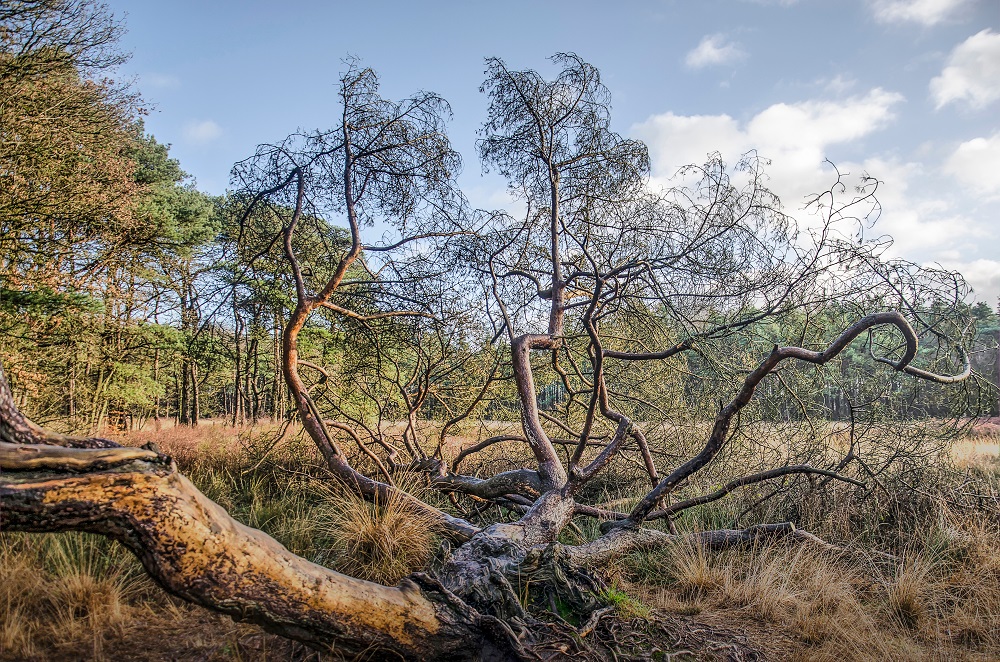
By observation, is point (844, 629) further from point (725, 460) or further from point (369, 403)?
point (369, 403)

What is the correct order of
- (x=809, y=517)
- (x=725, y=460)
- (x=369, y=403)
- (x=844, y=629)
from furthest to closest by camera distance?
(x=369, y=403) → (x=725, y=460) → (x=809, y=517) → (x=844, y=629)

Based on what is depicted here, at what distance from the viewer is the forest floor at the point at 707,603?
288 cm

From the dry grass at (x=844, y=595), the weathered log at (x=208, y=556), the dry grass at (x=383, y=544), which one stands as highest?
the weathered log at (x=208, y=556)

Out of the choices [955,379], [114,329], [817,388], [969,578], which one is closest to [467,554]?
[955,379]

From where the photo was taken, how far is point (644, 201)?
5785mm

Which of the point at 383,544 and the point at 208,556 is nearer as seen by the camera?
the point at 208,556

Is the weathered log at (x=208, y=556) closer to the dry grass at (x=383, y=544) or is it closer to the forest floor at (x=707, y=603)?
the forest floor at (x=707, y=603)

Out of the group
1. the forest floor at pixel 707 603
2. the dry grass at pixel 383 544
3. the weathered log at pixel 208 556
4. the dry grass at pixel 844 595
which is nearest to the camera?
the weathered log at pixel 208 556

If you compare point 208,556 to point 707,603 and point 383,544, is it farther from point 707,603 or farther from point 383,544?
point 707,603

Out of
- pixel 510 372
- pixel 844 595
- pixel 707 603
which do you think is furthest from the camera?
pixel 510 372

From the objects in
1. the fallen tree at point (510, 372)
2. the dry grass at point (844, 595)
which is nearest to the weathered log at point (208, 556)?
the fallen tree at point (510, 372)

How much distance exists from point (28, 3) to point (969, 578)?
11.8m

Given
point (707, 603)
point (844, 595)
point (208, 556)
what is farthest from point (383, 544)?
point (844, 595)

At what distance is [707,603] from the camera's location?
3.68 m
